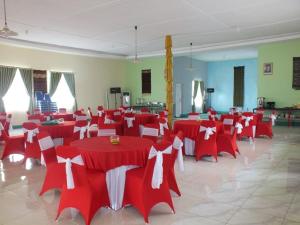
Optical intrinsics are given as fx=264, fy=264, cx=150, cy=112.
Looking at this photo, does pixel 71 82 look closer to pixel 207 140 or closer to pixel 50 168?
pixel 207 140

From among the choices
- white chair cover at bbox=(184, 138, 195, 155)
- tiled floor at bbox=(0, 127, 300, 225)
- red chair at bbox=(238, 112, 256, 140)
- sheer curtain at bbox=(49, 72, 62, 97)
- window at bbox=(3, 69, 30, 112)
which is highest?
sheer curtain at bbox=(49, 72, 62, 97)

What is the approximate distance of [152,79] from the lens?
15000 mm

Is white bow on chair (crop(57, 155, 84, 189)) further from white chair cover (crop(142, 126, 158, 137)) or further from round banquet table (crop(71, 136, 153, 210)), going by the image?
white chair cover (crop(142, 126, 158, 137))

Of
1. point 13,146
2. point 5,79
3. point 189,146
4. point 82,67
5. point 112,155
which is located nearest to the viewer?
point 112,155

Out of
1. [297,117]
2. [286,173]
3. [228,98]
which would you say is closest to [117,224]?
[286,173]

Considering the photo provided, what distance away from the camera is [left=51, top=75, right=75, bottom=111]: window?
42.2 feet

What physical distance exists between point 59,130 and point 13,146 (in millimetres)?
1205

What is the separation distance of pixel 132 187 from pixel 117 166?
32cm

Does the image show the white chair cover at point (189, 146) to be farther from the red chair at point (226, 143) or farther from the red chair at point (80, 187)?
the red chair at point (80, 187)

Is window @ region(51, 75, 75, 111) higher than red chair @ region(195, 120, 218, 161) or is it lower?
higher

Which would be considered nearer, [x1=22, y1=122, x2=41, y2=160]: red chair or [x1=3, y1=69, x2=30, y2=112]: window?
[x1=22, y1=122, x2=41, y2=160]: red chair

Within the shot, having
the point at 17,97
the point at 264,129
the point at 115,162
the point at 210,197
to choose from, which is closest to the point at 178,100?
the point at 264,129

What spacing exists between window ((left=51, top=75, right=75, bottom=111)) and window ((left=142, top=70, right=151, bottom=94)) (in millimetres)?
4141

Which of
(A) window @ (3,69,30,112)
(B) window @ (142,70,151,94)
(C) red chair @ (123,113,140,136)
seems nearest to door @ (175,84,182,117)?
(B) window @ (142,70,151,94)
